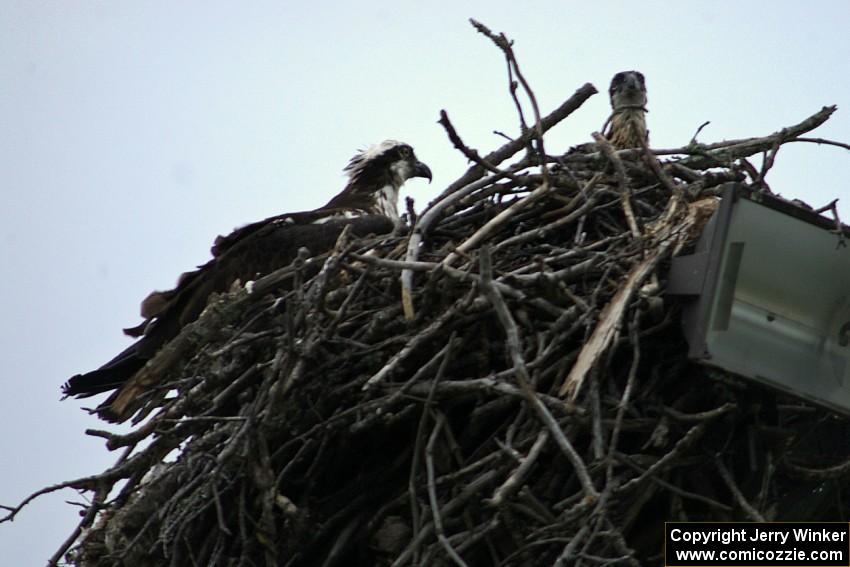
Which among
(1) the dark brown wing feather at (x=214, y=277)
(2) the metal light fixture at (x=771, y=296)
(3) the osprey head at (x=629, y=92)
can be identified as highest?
(3) the osprey head at (x=629, y=92)

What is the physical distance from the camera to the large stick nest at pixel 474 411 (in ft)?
16.0

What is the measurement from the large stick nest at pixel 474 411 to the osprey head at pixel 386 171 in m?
2.48

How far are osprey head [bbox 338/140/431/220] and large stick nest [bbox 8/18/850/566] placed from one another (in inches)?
97.8

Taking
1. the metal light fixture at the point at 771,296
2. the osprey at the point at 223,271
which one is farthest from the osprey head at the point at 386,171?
the metal light fixture at the point at 771,296

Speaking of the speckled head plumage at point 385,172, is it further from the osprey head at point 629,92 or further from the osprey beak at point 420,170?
the osprey head at point 629,92

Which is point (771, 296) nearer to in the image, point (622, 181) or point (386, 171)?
point (622, 181)

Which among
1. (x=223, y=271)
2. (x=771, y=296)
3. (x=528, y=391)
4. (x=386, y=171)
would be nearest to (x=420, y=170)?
(x=386, y=171)

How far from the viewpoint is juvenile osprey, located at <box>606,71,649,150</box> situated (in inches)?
313

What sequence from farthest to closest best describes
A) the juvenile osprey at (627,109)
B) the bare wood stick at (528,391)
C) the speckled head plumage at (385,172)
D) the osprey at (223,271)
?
the speckled head plumage at (385,172) → the juvenile osprey at (627,109) → the osprey at (223,271) → the bare wood stick at (528,391)

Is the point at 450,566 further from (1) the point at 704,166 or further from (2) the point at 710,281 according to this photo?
(1) the point at 704,166

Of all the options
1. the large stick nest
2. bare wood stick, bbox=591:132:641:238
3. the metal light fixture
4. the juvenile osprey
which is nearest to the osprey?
the large stick nest

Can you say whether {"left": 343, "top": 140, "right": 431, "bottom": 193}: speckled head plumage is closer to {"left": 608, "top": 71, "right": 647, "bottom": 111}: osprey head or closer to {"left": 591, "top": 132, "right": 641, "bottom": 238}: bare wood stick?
{"left": 608, "top": 71, "right": 647, "bottom": 111}: osprey head

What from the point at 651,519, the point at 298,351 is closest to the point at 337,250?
the point at 298,351

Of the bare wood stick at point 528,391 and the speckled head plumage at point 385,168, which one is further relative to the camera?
the speckled head plumage at point 385,168
